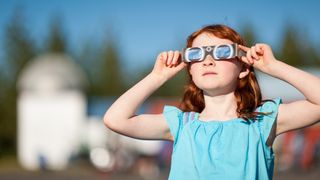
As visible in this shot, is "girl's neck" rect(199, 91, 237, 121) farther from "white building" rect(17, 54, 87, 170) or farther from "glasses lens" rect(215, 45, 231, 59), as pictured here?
"white building" rect(17, 54, 87, 170)

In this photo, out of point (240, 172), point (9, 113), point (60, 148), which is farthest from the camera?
point (9, 113)

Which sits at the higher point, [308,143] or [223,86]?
[223,86]

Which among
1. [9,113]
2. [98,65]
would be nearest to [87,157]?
[9,113]

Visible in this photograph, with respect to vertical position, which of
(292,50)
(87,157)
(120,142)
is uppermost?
(292,50)

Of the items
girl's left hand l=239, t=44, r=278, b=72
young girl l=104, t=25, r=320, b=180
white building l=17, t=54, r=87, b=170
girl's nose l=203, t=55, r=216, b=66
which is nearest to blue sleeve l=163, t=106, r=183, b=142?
young girl l=104, t=25, r=320, b=180

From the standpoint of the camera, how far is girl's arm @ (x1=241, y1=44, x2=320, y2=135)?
9.71ft

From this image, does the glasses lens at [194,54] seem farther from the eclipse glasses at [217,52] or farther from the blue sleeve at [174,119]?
the blue sleeve at [174,119]

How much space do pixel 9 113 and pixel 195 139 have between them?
37.7 m

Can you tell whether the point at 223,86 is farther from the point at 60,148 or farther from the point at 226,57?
the point at 60,148

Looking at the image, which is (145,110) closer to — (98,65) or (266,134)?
(98,65)

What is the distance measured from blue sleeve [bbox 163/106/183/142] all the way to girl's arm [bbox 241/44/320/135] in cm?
50

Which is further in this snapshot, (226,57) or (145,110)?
(145,110)

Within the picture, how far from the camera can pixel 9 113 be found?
3909cm

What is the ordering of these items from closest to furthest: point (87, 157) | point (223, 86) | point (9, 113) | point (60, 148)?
1. point (223, 86)
2. point (60, 148)
3. point (87, 157)
4. point (9, 113)
